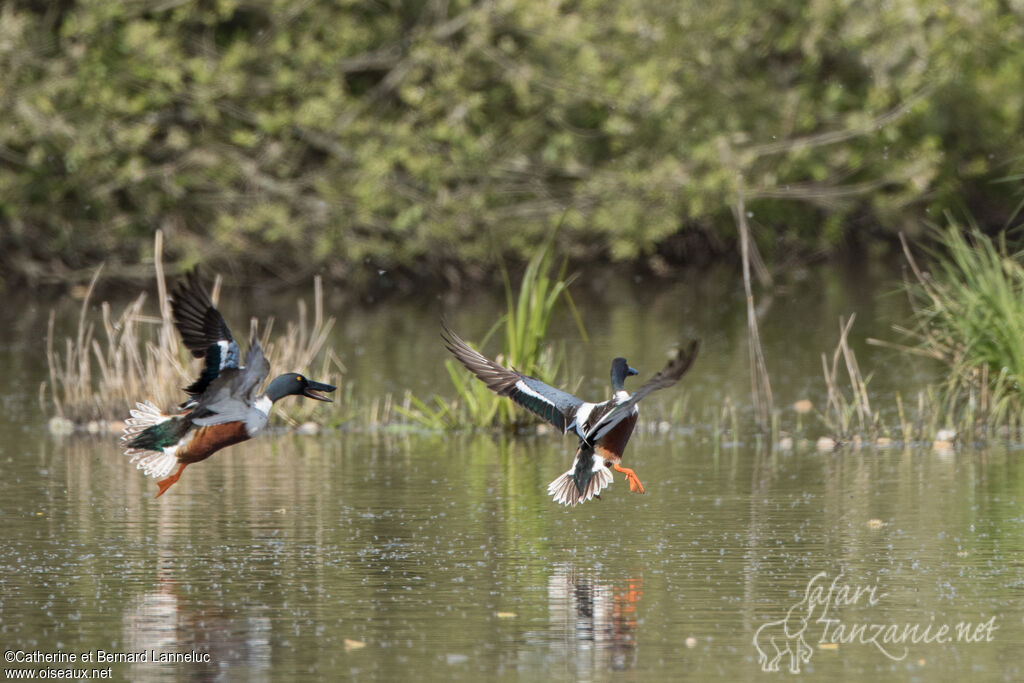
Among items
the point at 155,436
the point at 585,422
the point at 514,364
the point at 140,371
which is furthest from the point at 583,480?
the point at 140,371

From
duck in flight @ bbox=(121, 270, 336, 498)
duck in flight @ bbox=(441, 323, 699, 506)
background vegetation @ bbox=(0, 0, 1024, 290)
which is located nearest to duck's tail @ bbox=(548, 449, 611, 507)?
duck in flight @ bbox=(441, 323, 699, 506)

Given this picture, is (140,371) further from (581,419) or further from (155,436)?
(581,419)

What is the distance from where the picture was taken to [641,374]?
18844mm

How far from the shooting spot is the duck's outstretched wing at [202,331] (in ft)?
31.9

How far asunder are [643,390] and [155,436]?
322cm

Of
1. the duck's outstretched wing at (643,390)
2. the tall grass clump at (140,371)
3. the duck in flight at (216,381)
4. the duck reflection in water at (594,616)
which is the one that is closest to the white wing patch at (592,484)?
the duck's outstretched wing at (643,390)

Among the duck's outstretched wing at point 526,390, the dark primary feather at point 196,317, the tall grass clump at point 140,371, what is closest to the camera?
the dark primary feather at point 196,317

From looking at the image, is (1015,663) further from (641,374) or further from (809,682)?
(641,374)

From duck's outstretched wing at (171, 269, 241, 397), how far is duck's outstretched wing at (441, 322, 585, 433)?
1.16 meters

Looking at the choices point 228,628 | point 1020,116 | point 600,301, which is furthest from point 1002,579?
point 1020,116

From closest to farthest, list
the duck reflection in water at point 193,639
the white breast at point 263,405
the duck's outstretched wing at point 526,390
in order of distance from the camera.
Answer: the duck reflection in water at point 193,639
the white breast at point 263,405
the duck's outstretched wing at point 526,390

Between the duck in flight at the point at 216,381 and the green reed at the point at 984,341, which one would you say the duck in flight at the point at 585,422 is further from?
the green reed at the point at 984,341

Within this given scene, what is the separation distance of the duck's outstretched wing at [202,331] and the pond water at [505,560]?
893 millimetres

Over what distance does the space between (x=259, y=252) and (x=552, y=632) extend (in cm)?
2467
